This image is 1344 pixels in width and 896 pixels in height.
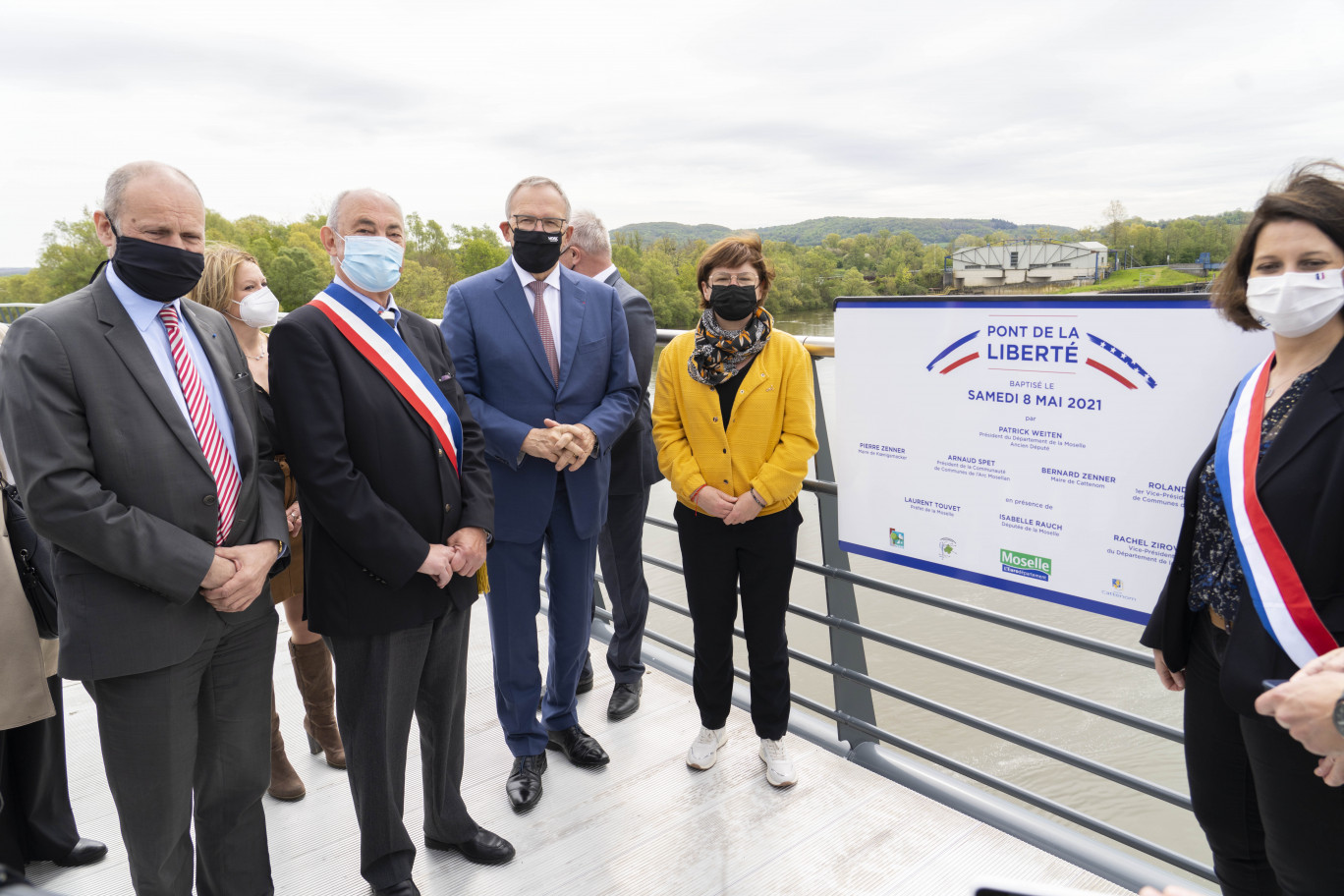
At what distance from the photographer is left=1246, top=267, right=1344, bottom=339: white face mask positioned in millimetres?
1269

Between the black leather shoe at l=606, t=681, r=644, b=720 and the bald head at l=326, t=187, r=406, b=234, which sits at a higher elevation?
the bald head at l=326, t=187, r=406, b=234

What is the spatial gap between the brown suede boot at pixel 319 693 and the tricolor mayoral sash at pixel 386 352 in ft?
3.18

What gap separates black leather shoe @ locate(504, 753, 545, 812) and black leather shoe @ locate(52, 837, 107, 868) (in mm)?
1048

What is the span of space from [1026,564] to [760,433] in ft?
2.48

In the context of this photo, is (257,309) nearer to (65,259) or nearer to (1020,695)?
(1020,695)

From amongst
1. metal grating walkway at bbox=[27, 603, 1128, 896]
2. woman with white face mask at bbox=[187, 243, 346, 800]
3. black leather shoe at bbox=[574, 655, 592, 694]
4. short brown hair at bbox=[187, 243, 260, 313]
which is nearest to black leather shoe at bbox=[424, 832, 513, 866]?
metal grating walkway at bbox=[27, 603, 1128, 896]

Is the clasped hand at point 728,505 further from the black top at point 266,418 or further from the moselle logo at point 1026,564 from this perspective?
the black top at point 266,418

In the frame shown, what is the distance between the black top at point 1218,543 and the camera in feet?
4.30

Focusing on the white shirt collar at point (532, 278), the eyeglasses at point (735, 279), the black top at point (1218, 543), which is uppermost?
the white shirt collar at point (532, 278)

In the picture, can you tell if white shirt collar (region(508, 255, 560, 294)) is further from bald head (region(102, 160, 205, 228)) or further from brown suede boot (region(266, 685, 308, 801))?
brown suede boot (region(266, 685, 308, 801))

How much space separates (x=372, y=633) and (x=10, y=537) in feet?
2.76

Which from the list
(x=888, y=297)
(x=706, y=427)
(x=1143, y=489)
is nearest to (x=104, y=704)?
(x=706, y=427)

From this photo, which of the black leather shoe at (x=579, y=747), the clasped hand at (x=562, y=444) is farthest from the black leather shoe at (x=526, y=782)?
the clasped hand at (x=562, y=444)

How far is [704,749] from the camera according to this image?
2463 millimetres
